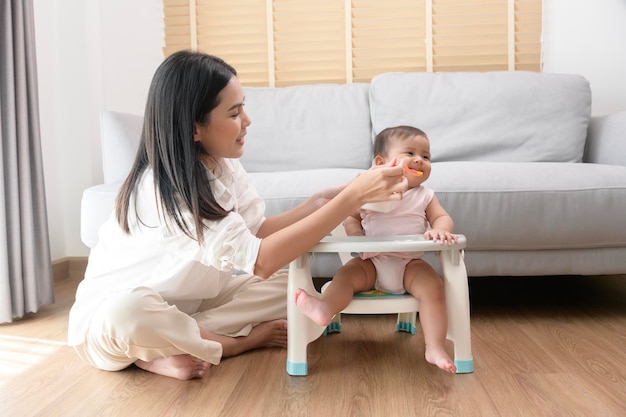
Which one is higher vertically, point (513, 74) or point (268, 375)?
point (513, 74)

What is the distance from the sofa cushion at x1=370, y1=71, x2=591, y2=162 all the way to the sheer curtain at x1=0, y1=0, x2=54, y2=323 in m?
1.25

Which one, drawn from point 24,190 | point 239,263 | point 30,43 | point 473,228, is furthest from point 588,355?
point 30,43

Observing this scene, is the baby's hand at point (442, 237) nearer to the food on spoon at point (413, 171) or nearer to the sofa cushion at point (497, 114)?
the food on spoon at point (413, 171)

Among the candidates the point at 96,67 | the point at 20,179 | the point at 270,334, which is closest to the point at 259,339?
the point at 270,334

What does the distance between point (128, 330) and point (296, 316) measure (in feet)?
1.17

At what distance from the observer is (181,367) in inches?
53.4

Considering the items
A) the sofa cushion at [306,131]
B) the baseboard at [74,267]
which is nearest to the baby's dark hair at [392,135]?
the sofa cushion at [306,131]

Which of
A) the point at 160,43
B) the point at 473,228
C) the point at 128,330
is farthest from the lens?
the point at 160,43

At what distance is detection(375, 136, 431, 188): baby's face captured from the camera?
4.97 ft

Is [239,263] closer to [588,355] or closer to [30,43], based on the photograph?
[588,355]

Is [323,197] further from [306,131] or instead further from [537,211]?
[306,131]

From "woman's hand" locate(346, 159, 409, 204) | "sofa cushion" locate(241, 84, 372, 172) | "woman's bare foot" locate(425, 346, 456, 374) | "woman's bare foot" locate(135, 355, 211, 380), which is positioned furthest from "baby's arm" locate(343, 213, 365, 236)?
"sofa cushion" locate(241, 84, 372, 172)

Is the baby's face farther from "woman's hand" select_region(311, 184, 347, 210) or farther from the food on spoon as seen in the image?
"woman's hand" select_region(311, 184, 347, 210)

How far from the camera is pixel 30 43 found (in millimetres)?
2068
